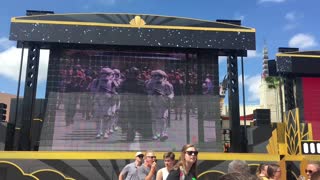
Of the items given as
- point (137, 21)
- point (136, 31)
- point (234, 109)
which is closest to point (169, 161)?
point (234, 109)

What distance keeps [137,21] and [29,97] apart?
599 cm

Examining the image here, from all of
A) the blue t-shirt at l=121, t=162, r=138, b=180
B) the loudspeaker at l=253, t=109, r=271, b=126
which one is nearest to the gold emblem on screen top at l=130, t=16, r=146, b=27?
the loudspeaker at l=253, t=109, r=271, b=126

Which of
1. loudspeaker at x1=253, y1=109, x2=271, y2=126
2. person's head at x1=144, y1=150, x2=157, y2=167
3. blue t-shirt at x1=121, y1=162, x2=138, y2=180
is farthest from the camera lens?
loudspeaker at x1=253, y1=109, x2=271, y2=126

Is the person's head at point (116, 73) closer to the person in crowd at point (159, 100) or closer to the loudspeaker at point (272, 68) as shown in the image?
the person in crowd at point (159, 100)

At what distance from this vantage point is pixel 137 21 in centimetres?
1952

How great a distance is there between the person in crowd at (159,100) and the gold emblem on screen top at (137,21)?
234 cm

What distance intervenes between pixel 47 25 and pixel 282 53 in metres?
11.6

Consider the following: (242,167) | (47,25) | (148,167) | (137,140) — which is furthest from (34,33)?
(242,167)

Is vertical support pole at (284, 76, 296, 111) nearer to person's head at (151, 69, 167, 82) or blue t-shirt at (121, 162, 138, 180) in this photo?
person's head at (151, 69, 167, 82)

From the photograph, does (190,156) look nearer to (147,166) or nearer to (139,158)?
(147,166)

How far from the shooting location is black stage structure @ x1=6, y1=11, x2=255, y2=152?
733 inches

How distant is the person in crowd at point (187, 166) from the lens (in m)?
4.08

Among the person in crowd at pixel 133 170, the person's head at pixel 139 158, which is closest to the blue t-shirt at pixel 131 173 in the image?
the person in crowd at pixel 133 170

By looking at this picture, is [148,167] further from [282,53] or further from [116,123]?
[282,53]
